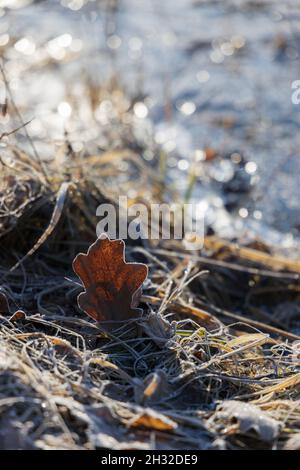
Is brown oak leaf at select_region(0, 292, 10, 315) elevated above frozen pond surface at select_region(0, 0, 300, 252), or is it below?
below

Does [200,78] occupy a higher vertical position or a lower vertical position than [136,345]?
higher

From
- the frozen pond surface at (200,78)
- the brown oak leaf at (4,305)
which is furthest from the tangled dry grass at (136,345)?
the frozen pond surface at (200,78)

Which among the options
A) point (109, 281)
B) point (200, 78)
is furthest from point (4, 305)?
point (200, 78)

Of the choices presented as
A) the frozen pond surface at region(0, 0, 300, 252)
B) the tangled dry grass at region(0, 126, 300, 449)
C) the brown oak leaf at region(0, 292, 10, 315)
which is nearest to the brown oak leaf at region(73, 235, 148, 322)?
the tangled dry grass at region(0, 126, 300, 449)

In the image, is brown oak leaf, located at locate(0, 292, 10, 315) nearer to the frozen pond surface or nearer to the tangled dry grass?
the tangled dry grass

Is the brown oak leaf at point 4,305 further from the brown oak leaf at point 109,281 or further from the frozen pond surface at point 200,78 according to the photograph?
the frozen pond surface at point 200,78

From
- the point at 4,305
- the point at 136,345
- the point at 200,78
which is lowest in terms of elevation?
the point at 136,345

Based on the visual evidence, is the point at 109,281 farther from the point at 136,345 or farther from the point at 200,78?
the point at 200,78
